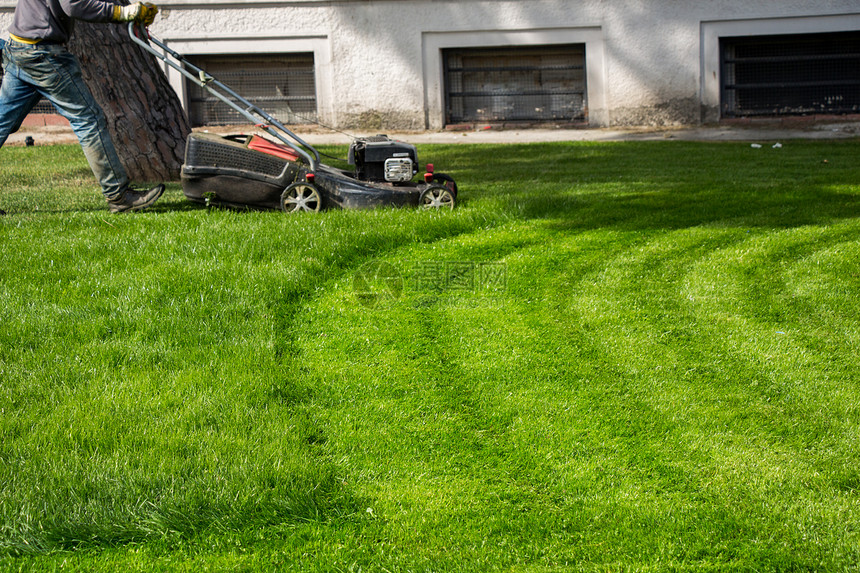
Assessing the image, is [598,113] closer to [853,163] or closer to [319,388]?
[853,163]

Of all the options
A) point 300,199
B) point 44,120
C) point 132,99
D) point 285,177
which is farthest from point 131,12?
point 44,120

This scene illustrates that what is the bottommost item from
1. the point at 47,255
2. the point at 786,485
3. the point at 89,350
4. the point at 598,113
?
the point at 786,485

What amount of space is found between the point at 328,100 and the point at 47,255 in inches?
401

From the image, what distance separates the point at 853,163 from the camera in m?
9.20

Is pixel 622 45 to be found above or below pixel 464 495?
above

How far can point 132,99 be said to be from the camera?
8281 mm

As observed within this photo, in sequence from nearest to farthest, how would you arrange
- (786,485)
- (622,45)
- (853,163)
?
(786,485) < (853,163) < (622,45)

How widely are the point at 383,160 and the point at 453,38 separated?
846cm

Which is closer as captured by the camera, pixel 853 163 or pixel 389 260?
pixel 389 260

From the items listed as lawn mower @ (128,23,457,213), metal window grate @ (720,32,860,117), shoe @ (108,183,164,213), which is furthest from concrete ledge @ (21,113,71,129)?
metal window grate @ (720,32,860,117)

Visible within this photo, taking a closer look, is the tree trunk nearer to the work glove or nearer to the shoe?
the shoe

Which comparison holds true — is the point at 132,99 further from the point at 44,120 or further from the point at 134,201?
the point at 44,120

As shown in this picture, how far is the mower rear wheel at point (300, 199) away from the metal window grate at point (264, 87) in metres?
9.02

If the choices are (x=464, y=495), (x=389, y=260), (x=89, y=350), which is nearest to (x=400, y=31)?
(x=389, y=260)
